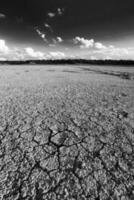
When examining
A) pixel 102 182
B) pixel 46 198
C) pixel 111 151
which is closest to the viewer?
pixel 46 198

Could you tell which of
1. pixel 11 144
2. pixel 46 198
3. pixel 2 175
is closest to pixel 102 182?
pixel 46 198

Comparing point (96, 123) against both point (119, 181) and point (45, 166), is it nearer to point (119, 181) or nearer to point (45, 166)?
point (119, 181)

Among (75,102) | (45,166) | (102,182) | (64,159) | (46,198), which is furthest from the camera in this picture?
(75,102)

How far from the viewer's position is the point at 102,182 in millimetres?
1283

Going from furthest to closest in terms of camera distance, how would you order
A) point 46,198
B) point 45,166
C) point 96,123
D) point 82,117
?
1. point 82,117
2. point 96,123
3. point 45,166
4. point 46,198

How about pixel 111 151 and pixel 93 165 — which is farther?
pixel 111 151

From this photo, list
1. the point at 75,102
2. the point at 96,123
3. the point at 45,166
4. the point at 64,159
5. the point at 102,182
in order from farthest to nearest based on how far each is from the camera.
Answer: the point at 75,102
the point at 96,123
the point at 64,159
the point at 45,166
the point at 102,182

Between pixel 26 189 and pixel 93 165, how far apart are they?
89 centimetres

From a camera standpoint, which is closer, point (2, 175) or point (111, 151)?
point (2, 175)

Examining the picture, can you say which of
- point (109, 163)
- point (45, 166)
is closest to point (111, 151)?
point (109, 163)

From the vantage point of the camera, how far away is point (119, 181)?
4.27 feet

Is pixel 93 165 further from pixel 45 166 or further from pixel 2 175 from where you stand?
pixel 2 175

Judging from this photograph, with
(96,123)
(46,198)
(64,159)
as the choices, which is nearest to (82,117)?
(96,123)

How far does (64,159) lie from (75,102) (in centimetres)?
224
